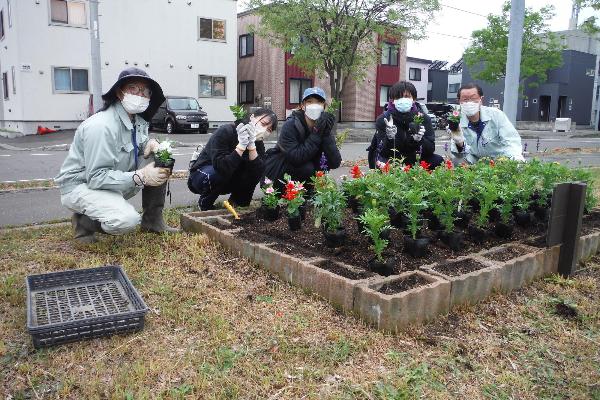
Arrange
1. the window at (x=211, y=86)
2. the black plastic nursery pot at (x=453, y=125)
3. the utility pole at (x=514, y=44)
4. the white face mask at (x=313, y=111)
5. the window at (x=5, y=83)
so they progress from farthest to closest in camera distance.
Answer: the window at (x=211, y=86) → the window at (x=5, y=83) → the utility pole at (x=514, y=44) → the black plastic nursery pot at (x=453, y=125) → the white face mask at (x=313, y=111)

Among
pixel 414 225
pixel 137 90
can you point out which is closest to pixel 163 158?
pixel 137 90

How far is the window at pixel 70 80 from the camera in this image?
1980 centimetres

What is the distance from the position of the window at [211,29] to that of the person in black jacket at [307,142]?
19.3 metres

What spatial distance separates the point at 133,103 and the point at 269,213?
1.47m

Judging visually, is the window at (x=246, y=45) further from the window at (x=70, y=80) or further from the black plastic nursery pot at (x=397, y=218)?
the black plastic nursery pot at (x=397, y=218)

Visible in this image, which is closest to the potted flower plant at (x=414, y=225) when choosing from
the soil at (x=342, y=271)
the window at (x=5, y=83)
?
the soil at (x=342, y=271)

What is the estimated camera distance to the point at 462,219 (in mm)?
4121

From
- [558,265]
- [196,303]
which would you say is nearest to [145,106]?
[196,303]

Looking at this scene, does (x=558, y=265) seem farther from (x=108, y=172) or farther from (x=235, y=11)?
(x=235, y=11)

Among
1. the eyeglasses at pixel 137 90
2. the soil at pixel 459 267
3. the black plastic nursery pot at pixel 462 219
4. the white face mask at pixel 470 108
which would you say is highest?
the eyeglasses at pixel 137 90

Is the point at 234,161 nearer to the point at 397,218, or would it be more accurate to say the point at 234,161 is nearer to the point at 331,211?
the point at 331,211

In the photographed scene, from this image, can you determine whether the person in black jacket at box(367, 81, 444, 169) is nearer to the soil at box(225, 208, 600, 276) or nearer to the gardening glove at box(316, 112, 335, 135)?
the gardening glove at box(316, 112, 335, 135)

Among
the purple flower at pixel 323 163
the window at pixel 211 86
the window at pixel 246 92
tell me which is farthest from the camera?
the window at pixel 246 92

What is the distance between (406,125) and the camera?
5.61 meters
